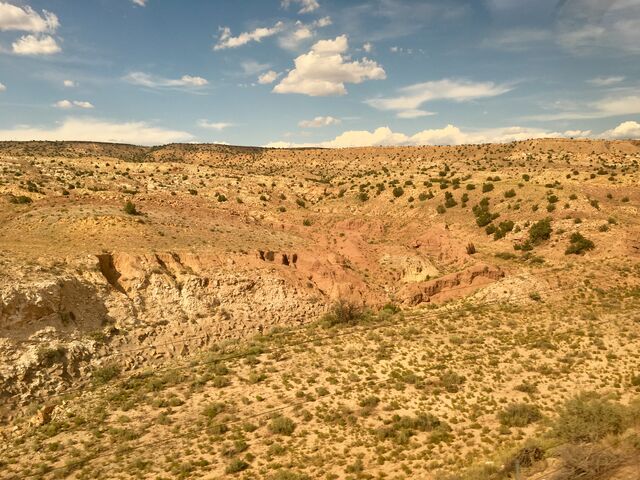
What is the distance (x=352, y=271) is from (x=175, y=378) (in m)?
16.4

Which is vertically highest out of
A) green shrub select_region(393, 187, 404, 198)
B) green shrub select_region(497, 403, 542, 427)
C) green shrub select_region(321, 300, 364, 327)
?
green shrub select_region(393, 187, 404, 198)

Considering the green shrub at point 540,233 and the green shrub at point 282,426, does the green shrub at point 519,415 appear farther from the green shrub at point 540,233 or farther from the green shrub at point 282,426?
the green shrub at point 540,233

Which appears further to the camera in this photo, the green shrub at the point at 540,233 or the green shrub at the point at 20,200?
the green shrub at the point at 540,233

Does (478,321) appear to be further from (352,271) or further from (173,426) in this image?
(173,426)

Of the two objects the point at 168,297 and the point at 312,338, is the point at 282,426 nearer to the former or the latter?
the point at 312,338

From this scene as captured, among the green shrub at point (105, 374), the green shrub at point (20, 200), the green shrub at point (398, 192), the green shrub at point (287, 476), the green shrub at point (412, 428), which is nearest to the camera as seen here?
the green shrub at point (287, 476)

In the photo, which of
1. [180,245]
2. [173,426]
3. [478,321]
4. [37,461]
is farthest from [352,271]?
[37,461]

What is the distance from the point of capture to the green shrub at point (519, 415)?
17828mm

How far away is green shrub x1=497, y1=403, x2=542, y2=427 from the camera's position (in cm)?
1783

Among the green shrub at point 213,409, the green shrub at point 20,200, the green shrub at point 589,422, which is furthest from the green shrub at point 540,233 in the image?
the green shrub at point 20,200

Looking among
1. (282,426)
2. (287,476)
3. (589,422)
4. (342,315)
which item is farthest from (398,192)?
(287,476)

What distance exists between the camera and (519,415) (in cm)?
1812

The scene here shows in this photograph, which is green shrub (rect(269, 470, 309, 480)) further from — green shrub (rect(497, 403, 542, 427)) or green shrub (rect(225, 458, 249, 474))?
green shrub (rect(497, 403, 542, 427))

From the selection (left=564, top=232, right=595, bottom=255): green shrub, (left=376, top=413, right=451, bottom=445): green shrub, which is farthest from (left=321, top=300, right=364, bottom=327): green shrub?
(left=564, top=232, right=595, bottom=255): green shrub
